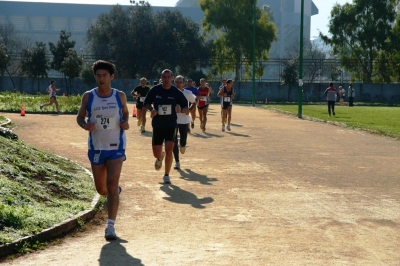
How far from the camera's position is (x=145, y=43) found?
69625mm

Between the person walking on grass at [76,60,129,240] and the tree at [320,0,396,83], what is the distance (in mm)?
65302

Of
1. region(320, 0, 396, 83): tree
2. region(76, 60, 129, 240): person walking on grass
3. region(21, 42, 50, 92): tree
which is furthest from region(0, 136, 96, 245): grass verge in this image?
region(320, 0, 396, 83): tree

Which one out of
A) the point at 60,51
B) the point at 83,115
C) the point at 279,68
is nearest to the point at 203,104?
the point at 83,115

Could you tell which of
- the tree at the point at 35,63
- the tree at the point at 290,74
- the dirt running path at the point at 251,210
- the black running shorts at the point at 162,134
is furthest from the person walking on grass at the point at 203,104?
the tree at the point at 290,74

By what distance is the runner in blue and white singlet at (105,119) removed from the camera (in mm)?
8055

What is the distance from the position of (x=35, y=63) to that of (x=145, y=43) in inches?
468

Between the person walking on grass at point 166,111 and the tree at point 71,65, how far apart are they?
159 ft

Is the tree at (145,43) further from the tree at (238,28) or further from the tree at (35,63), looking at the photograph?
the tree at (35,63)

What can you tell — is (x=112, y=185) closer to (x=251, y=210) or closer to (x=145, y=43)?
(x=251, y=210)

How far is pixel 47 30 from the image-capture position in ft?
395

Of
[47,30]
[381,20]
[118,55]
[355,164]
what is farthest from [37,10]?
[355,164]

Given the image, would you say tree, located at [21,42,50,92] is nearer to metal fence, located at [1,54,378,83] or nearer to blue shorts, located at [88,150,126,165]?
metal fence, located at [1,54,378,83]

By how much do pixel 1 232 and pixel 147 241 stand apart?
147 cm

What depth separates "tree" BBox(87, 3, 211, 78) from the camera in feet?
227
